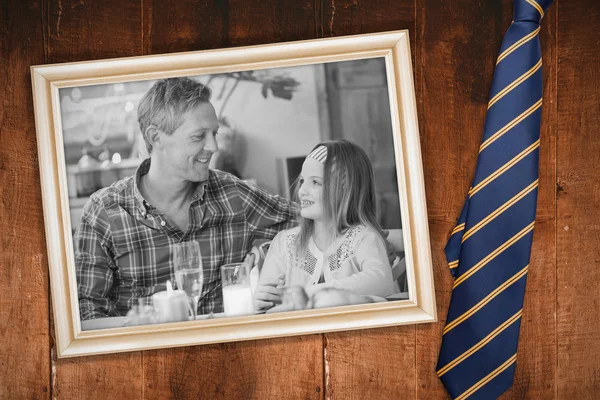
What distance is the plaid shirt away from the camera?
1415 mm

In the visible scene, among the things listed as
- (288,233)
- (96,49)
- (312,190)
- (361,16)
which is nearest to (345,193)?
(312,190)

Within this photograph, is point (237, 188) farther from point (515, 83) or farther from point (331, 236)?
point (515, 83)

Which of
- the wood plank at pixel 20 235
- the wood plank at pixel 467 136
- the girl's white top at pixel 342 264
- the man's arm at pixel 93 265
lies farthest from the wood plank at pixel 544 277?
the wood plank at pixel 20 235

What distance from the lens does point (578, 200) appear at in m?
1.48

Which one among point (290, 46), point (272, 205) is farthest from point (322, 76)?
point (272, 205)

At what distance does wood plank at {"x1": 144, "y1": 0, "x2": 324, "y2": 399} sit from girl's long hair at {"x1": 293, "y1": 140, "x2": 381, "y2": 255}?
321mm

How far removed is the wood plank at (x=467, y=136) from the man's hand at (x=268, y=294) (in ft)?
1.46

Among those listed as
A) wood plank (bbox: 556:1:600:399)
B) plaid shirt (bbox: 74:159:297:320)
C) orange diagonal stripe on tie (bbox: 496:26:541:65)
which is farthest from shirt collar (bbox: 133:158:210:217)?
wood plank (bbox: 556:1:600:399)

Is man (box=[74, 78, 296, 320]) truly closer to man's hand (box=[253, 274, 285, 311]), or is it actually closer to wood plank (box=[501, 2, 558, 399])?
man's hand (box=[253, 274, 285, 311])

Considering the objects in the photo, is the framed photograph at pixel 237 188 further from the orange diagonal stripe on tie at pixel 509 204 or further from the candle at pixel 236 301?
the orange diagonal stripe on tie at pixel 509 204

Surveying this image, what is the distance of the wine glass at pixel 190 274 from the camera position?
141 cm

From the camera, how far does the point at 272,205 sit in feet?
4.69

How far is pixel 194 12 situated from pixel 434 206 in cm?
88

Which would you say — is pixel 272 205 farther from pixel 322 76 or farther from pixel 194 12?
pixel 194 12
